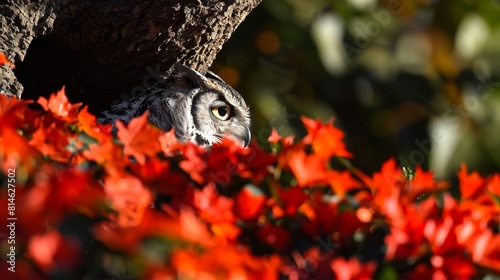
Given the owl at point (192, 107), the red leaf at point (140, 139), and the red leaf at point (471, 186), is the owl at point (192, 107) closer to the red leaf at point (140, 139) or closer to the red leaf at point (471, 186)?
the red leaf at point (140, 139)

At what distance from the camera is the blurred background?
279cm

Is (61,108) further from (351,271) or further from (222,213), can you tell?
(351,271)

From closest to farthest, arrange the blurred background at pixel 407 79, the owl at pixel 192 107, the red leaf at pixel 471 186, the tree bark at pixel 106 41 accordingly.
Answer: the red leaf at pixel 471 186, the blurred background at pixel 407 79, the tree bark at pixel 106 41, the owl at pixel 192 107

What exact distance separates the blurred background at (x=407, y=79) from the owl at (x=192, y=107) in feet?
1.18

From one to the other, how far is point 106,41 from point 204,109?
553 millimetres

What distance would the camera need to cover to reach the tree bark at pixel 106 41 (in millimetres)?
2951

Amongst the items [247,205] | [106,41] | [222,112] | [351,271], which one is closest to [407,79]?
[222,112]

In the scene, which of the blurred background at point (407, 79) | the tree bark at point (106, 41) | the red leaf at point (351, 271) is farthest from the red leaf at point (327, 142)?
the tree bark at point (106, 41)

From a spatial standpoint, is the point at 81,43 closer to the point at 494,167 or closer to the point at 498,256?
the point at 494,167

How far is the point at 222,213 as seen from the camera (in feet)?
4.43

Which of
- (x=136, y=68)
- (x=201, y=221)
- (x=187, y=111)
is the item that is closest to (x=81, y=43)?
(x=136, y=68)

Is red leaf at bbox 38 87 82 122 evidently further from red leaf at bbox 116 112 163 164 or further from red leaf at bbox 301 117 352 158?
red leaf at bbox 301 117 352 158

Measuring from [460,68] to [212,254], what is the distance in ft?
6.45

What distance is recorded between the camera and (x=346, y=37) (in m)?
3.00
